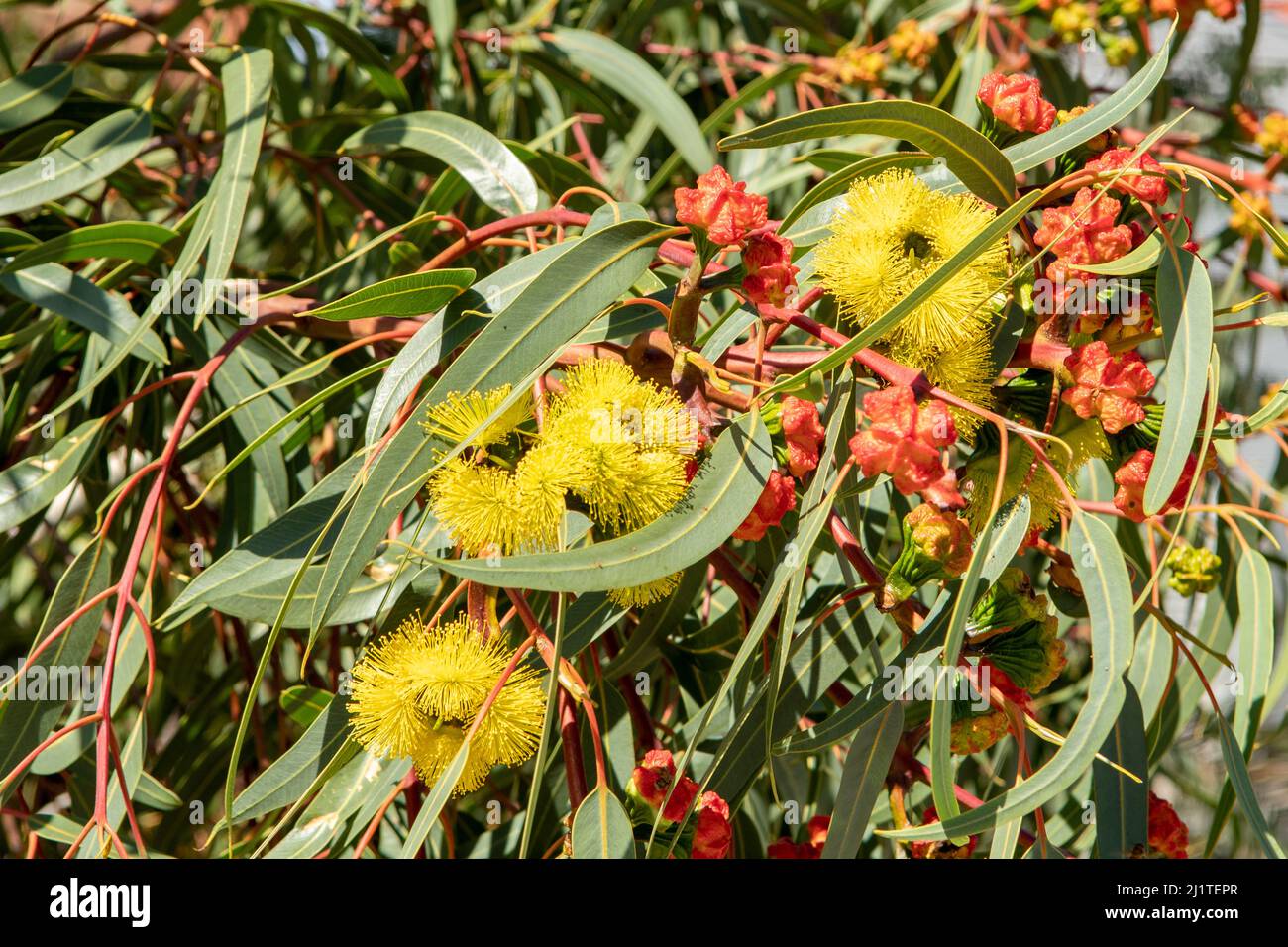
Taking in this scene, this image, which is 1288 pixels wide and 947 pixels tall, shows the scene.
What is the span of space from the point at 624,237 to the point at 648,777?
0.44 metres

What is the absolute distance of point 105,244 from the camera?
49.3 inches

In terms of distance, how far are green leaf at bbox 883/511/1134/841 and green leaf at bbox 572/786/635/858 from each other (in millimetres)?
209

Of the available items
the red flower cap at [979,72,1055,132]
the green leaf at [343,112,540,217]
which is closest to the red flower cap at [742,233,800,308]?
the red flower cap at [979,72,1055,132]

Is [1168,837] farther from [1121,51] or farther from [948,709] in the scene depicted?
[1121,51]

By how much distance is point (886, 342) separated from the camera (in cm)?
88

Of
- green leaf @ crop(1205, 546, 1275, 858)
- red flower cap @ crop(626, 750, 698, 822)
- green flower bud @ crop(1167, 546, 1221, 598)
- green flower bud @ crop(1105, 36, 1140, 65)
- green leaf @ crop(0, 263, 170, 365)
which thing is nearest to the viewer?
red flower cap @ crop(626, 750, 698, 822)

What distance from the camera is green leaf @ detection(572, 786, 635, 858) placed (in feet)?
2.81

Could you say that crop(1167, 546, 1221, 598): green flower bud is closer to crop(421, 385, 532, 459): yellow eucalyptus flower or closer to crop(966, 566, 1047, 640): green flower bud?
crop(966, 566, 1047, 640): green flower bud

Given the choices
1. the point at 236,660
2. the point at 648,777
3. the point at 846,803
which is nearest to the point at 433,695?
the point at 648,777

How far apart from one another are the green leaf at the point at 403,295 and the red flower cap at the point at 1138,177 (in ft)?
1.65

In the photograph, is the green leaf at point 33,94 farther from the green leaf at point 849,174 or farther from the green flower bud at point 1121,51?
the green flower bud at point 1121,51

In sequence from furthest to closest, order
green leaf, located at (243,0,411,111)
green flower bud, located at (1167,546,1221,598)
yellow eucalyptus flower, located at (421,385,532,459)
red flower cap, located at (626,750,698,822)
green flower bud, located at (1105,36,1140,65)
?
green flower bud, located at (1105,36,1140,65)
green leaf, located at (243,0,411,111)
green flower bud, located at (1167,546,1221,598)
red flower cap, located at (626,750,698,822)
yellow eucalyptus flower, located at (421,385,532,459)

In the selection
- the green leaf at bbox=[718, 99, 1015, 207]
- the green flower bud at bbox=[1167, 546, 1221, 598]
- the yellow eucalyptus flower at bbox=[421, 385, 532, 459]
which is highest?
the green leaf at bbox=[718, 99, 1015, 207]
